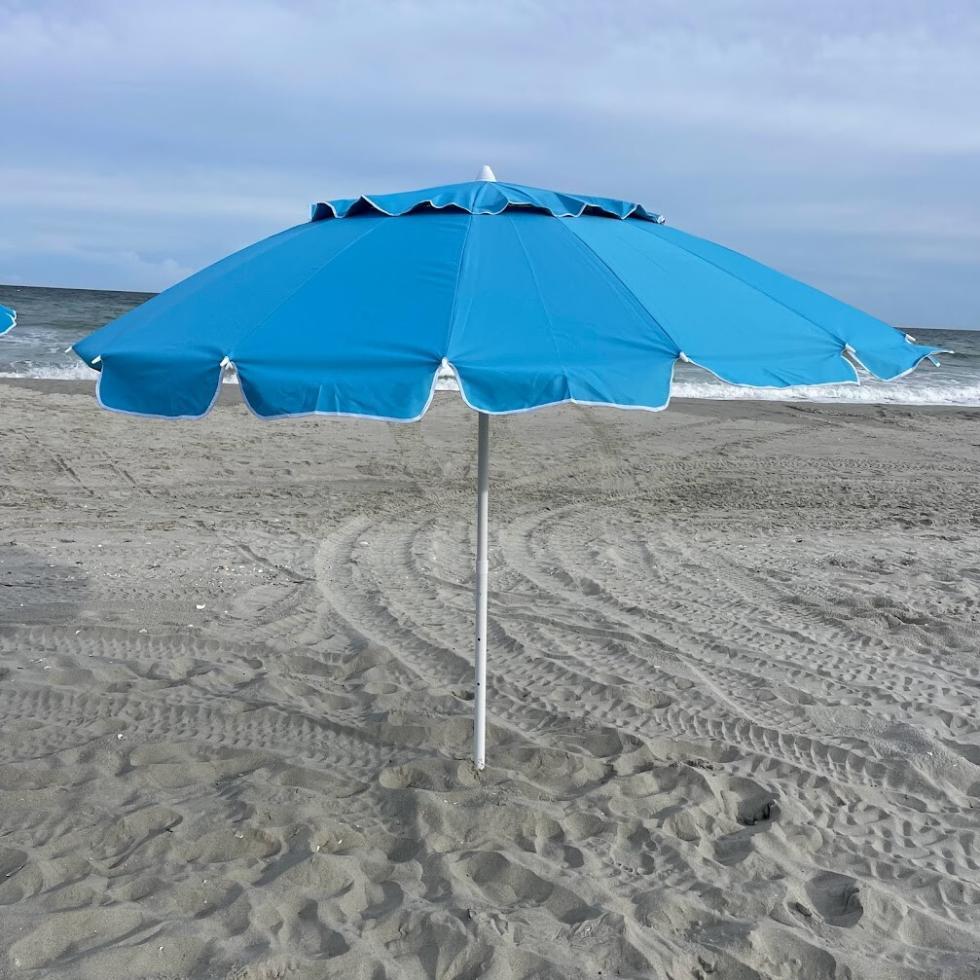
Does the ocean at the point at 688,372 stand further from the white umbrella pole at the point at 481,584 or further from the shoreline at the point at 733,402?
the white umbrella pole at the point at 481,584

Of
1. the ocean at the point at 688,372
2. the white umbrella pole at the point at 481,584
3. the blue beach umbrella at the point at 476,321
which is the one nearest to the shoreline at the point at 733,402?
the ocean at the point at 688,372

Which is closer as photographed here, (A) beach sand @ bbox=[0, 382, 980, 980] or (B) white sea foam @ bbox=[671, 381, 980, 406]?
(A) beach sand @ bbox=[0, 382, 980, 980]

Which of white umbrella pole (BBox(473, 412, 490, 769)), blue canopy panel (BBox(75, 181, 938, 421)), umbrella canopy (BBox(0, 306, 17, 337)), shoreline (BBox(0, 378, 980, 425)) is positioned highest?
blue canopy panel (BBox(75, 181, 938, 421))

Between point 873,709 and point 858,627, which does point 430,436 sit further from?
point 873,709

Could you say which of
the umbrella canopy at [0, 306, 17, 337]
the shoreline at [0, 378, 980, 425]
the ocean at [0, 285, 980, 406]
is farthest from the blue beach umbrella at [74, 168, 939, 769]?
the shoreline at [0, 378, 980, 425]

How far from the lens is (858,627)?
6070mm

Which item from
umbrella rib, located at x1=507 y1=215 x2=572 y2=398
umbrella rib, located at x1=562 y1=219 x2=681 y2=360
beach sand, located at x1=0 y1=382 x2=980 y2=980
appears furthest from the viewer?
beach sand, located at x1=0 y1=382 x2=980 y2=980

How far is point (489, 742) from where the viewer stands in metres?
4.47

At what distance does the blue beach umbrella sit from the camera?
254 cm

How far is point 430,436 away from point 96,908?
10175 millimetres

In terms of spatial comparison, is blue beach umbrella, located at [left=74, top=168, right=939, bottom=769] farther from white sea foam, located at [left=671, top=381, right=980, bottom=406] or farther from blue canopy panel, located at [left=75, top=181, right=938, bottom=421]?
white sea foam, located at [left=671, top=381, right=980, bottom=406]

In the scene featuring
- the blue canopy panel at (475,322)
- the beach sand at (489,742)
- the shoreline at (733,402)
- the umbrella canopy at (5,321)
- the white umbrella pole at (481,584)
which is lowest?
the beach sand at (489,742)

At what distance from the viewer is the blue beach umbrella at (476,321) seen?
8.33 feet

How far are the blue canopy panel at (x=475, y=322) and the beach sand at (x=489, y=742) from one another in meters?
1.68
